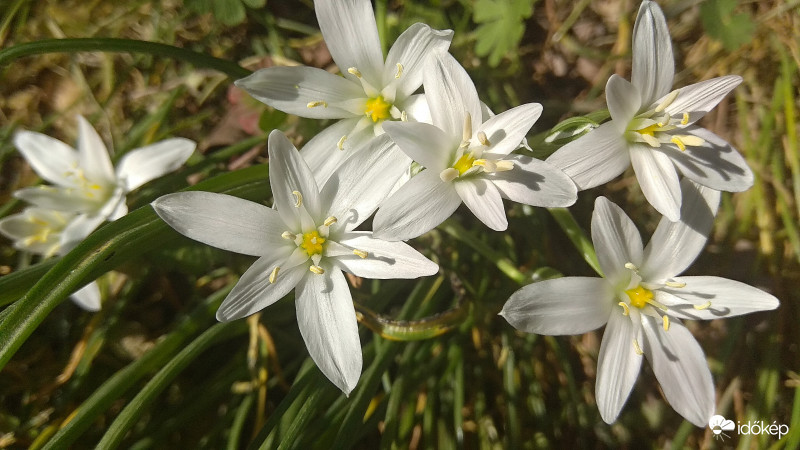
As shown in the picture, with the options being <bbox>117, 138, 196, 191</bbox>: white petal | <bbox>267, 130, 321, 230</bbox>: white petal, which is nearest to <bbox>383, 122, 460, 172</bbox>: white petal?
<bbox>267, 130, 321, 230</bbox>: white petal

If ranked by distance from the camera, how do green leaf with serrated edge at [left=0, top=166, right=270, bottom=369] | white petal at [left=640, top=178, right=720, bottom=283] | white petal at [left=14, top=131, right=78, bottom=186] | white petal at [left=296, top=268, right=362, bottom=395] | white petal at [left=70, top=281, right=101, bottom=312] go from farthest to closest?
white petal at [left=14, top=131, right=78, bottom=186], white petal at [left=70, top=281, right=101, bottom=312], white petal at [left=640, top=178, right=720, bottom=283], white petal at [left=296, top=268, right=362, bottom=395], green leaf with serrated edge at [left=0, top=166, right=270, bottom=369]

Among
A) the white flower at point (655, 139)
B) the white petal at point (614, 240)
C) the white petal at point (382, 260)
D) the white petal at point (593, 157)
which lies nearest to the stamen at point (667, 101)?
the white flower at point (655, 139)

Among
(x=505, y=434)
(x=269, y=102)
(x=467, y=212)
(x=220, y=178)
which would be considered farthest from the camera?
(x=467, y=212)

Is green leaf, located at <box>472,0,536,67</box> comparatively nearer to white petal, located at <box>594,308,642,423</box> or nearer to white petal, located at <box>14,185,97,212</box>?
white petal, located at <box>594,308,642,423</box>

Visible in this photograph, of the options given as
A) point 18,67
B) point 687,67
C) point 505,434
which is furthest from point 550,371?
point 18,67

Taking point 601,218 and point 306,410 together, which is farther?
point 306,410

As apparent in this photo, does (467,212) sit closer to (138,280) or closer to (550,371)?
(550,371)
